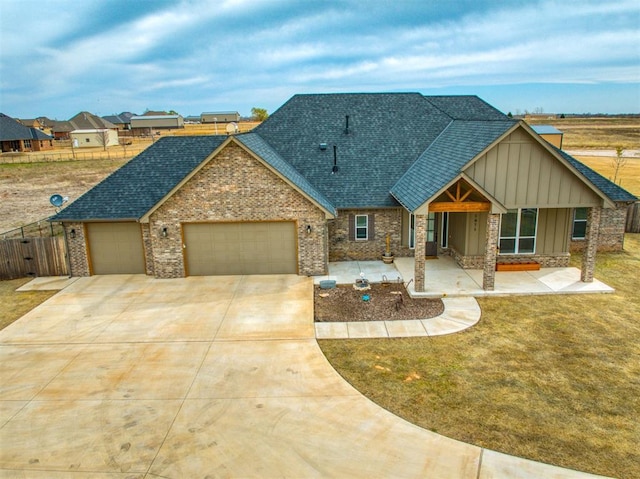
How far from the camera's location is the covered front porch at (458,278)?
16062mm

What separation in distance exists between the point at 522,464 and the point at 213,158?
13.5 meters

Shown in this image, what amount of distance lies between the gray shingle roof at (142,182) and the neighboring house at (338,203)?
7cm

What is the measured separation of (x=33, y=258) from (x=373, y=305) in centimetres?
1367

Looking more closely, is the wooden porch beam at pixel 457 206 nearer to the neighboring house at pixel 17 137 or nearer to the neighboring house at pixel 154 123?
the neighboring house at pixel 17 137

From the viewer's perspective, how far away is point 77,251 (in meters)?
18.7

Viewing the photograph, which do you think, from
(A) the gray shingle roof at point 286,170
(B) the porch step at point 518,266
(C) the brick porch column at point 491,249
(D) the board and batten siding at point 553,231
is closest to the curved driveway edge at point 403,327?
(C) the brick porch column at point 491,249

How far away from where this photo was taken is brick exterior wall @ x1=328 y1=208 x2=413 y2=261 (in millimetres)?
19969

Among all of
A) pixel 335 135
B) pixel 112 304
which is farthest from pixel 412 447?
pixel 335 135

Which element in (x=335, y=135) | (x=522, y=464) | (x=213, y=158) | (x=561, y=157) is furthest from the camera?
(x=335, y=135)

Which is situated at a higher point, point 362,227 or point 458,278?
point 362,227

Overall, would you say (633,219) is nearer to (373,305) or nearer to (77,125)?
(373,305)

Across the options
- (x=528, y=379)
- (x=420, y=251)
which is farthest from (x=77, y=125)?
(x=528, y=379)

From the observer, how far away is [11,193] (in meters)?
39.1

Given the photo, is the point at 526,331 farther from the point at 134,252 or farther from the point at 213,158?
the point at 134,252
